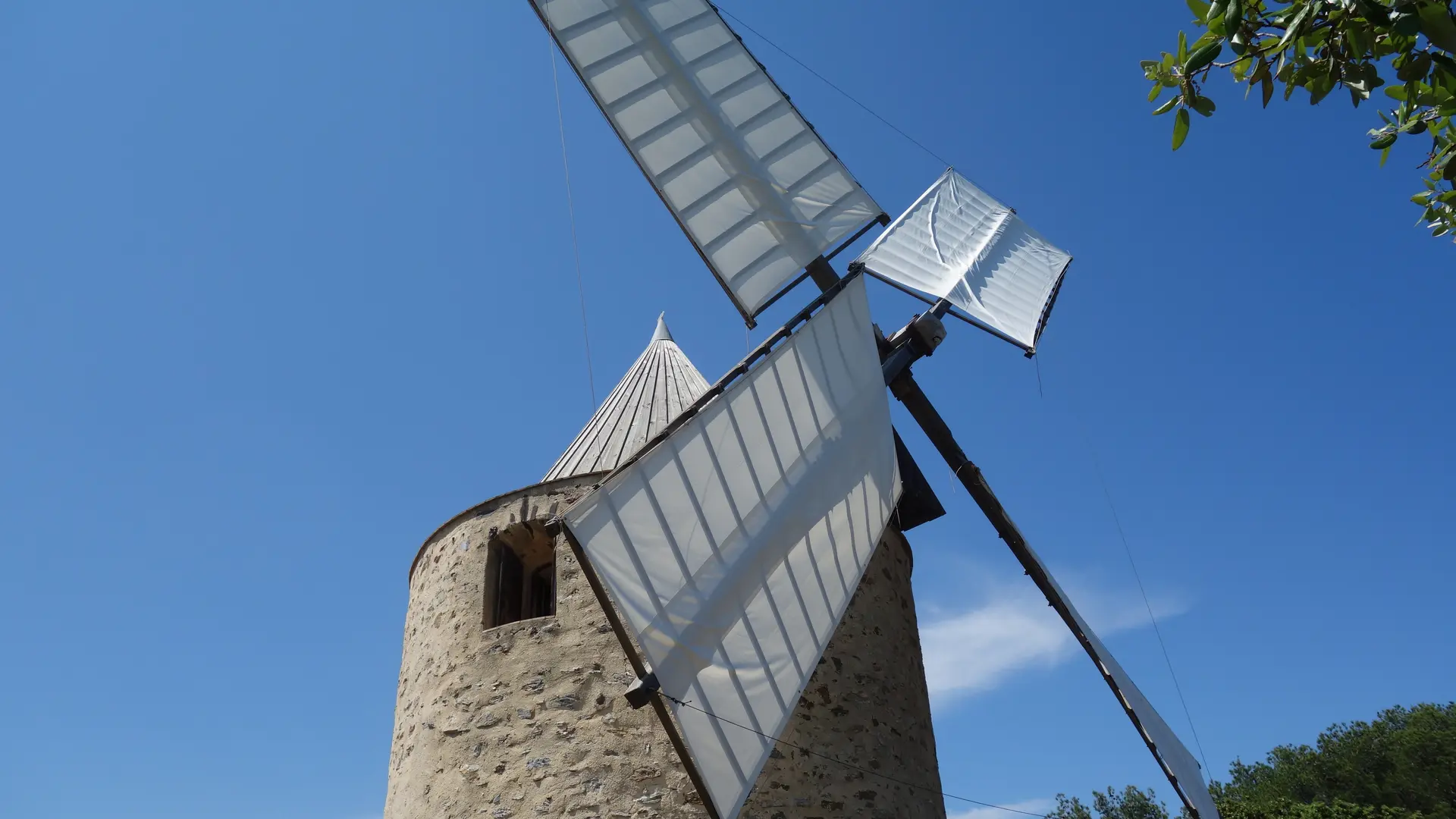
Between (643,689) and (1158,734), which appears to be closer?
(643,689)

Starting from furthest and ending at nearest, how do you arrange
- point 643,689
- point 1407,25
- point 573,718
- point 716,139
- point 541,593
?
point 541,593
point 716,139
point 573,718
point 643,689
point 1407,25

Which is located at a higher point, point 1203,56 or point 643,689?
point 1203,56

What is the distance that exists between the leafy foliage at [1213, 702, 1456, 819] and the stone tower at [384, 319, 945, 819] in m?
18.3

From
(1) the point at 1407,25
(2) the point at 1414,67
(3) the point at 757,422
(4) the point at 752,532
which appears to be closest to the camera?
(1) the point at 1407,25

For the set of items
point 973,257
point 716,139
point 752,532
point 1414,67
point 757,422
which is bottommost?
point 1414,67

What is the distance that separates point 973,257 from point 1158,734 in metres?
3.58

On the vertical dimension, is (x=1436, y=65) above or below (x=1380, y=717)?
below

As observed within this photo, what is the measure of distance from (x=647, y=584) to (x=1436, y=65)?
283 centimetres

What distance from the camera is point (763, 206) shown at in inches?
223

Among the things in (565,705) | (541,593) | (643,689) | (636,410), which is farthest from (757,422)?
(636,410)

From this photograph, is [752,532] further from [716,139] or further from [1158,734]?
[1158,734]

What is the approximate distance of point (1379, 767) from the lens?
2123cm

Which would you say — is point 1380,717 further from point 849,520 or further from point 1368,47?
point 1368,47

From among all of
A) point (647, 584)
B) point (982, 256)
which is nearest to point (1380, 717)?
point (982, 256)
